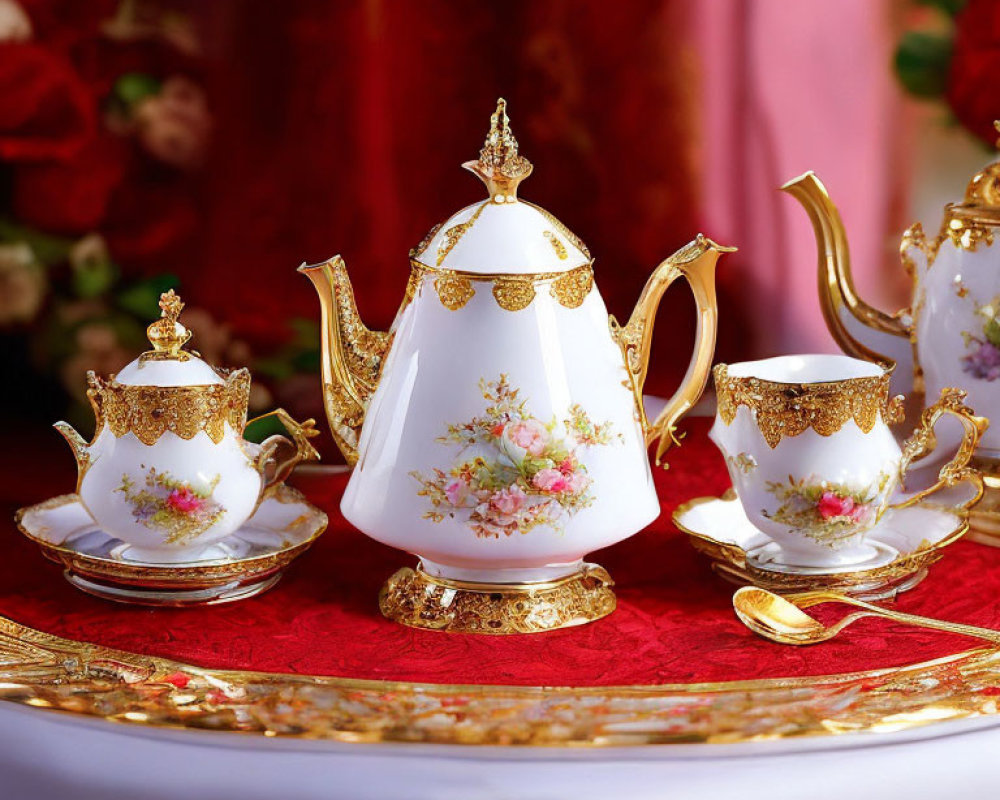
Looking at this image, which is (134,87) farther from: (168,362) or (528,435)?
(528,435)

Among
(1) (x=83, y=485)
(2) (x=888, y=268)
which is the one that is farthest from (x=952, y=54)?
(1) (x=83, y=485)

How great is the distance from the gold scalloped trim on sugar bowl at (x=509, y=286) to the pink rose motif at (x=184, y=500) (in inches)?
9.5

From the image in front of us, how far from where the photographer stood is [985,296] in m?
1.39

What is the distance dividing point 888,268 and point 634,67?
417 mm

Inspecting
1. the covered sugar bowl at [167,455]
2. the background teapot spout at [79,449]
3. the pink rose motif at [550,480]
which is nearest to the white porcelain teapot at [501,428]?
the pink rose motif at [550,480]

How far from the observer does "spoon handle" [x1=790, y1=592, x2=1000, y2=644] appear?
45.8 inches

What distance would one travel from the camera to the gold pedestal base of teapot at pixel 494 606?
1183 mm

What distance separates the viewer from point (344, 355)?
128 cm

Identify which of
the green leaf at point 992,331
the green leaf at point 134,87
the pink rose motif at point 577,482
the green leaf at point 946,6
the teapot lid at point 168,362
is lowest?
the pink rose motif at point 577,482

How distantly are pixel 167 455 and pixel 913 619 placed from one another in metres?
0.56

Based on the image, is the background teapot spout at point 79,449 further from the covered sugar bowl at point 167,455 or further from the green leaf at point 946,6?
the green leaf at point 946,6

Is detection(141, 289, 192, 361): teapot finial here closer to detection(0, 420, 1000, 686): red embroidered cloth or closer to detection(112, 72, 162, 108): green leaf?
detection(0, 420, 1000, 686): red embroidered cloth

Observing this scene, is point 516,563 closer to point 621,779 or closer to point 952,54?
point 621,779

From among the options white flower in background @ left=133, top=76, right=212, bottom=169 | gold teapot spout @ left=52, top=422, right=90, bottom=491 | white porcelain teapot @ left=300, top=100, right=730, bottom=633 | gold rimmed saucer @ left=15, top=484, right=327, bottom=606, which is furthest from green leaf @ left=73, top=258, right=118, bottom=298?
white porcelain teapot @ left=300, top=100, right=730, bottom=633
